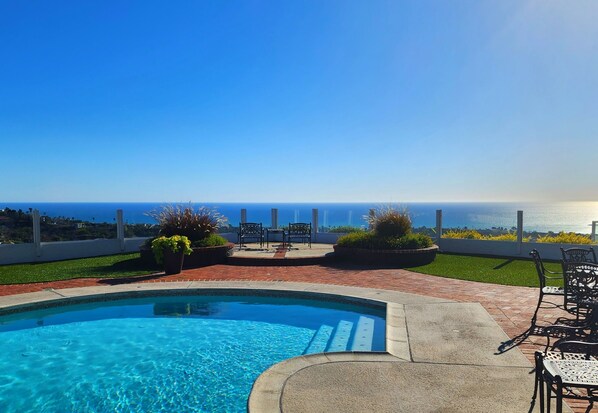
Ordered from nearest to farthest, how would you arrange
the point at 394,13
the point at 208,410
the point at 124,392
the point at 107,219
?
the point at 208,410
the point at 124,392
the point at 394,13
the point at 107,219

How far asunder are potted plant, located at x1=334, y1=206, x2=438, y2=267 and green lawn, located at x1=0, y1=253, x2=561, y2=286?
1.47ft

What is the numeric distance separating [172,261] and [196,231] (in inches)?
69.0

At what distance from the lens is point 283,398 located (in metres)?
3.34

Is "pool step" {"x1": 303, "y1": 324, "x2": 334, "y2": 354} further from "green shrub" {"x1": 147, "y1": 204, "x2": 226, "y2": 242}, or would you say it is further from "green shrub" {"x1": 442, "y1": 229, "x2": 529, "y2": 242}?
"green shrub" {"x1": 442, "y1": 229, "x2": 529, "y2": 242}

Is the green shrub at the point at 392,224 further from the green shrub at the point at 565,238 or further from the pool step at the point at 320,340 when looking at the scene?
the pool step at the point at 320,340

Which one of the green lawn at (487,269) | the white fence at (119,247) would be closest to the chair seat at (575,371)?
the green lawn at (487,269)

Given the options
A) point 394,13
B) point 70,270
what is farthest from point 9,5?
point 394,13

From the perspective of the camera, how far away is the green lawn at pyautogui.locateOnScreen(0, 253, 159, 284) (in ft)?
30.4

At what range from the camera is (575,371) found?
254cm

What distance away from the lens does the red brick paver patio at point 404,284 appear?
18.5 feet

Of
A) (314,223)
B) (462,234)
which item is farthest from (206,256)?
(462,234)

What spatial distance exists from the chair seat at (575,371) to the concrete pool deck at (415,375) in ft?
2.13

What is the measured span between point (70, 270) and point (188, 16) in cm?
718

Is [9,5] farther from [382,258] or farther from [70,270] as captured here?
[382,258]
